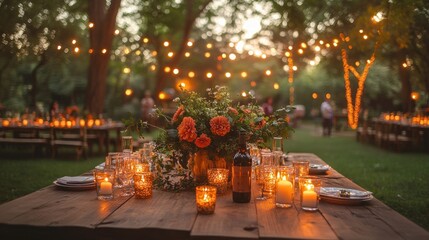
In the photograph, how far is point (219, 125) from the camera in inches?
107

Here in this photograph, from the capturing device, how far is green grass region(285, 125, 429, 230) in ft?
19.8

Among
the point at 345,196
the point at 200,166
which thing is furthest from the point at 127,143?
the point at 345,196

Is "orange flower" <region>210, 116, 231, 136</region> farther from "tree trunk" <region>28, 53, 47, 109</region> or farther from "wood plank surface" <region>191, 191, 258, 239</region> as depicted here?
"tree trunk" <region>28, 53, 47, 109</region>

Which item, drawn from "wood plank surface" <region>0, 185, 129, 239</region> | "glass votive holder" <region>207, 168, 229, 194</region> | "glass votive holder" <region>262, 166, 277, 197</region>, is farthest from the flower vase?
"wood plank surface" <region>0, 185, 129, 239</region>

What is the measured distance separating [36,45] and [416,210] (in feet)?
51.8

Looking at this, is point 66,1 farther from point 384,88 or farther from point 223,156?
point 384,88

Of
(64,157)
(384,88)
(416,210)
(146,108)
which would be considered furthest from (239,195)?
(384,88)

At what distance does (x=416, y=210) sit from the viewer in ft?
18.7

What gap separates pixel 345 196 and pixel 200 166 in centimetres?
93

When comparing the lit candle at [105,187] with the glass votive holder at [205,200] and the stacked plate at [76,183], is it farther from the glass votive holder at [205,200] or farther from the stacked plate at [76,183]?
the glass votive holder at [205,200]

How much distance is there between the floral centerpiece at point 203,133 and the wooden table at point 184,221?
13.9 inches

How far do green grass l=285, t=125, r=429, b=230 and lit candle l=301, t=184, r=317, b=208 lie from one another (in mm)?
3206

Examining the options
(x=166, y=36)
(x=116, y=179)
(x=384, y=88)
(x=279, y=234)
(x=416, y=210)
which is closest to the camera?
(x=279, y=234)

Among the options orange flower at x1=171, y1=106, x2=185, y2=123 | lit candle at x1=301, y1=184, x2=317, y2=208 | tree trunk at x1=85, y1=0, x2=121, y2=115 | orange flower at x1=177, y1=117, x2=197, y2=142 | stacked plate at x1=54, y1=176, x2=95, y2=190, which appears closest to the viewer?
lit candle at x1=301, y1=184, x2=317, y2=208
